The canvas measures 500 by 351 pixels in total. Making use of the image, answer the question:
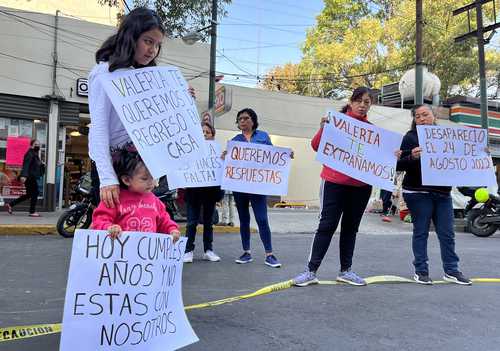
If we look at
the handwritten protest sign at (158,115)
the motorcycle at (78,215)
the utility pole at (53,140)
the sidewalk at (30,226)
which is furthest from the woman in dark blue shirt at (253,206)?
the utility pole at (53,140)

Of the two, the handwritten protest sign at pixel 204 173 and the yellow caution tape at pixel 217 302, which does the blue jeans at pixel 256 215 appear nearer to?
the handwritten protest sign at pixel 204 173

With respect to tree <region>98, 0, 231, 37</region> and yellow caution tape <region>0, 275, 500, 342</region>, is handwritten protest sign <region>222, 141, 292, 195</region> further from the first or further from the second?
tree <region>98, 0, 231, 37</region>

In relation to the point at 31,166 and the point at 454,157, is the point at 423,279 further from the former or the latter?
the point at 31,166

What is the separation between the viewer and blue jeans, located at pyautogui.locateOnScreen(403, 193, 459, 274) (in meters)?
5.02

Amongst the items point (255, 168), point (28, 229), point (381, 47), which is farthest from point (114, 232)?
point (381, 47)

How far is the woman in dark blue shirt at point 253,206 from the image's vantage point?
5863 millimetres

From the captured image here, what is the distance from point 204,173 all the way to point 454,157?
2845 mm

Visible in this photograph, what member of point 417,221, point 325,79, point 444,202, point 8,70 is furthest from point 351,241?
point 325,79

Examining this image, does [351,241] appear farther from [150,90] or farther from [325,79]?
[325,79]

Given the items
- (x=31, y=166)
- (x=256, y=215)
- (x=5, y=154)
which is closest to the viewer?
(x=256, y=215)

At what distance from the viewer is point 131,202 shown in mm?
2754

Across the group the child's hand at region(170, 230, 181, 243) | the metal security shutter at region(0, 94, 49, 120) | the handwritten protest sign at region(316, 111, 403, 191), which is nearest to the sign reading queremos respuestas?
the metal security shutter at region(0, 94, 49, 120)

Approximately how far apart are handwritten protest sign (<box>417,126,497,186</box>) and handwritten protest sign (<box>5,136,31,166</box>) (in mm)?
10472

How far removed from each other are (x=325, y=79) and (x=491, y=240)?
19.1m
